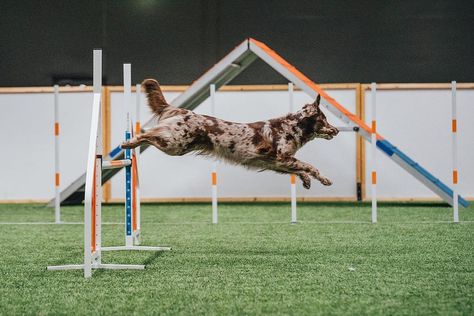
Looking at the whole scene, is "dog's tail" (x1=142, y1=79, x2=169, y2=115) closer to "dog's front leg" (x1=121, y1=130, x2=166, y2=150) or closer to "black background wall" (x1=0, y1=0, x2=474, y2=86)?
"dog's front leg" (x1=121, y1=130, x2=166, y2=150)

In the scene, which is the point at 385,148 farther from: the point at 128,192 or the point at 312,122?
the point at 128,192

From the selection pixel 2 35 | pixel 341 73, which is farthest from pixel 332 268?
pixel 2 35

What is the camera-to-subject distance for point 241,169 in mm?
12352

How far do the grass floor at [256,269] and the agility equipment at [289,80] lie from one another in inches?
41.3

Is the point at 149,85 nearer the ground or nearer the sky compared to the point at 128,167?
nearer the sky

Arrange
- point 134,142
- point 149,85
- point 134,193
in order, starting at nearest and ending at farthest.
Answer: point 134,142
point 149,85
point 134,193

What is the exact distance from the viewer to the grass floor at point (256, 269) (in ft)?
12.5

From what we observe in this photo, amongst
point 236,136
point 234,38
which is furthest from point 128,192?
point 234,38

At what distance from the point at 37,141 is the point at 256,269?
853 centimetres

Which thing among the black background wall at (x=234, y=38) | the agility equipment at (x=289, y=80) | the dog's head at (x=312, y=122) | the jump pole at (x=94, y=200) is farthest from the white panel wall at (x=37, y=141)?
the jump pole at (x=94, y=200)

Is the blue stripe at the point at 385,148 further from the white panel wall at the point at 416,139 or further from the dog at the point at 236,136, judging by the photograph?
the dog at the point at 236,136

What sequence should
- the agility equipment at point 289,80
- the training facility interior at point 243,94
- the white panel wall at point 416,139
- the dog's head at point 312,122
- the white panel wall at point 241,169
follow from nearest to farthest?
the dog's head at point 312,122, the agility equipment at point 289,80, the training facility interior at point 243,94, the white panel wall at point 416,139, the white panel wall at point 241,169

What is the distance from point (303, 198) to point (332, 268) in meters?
7.28

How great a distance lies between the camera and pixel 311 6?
1293cm
